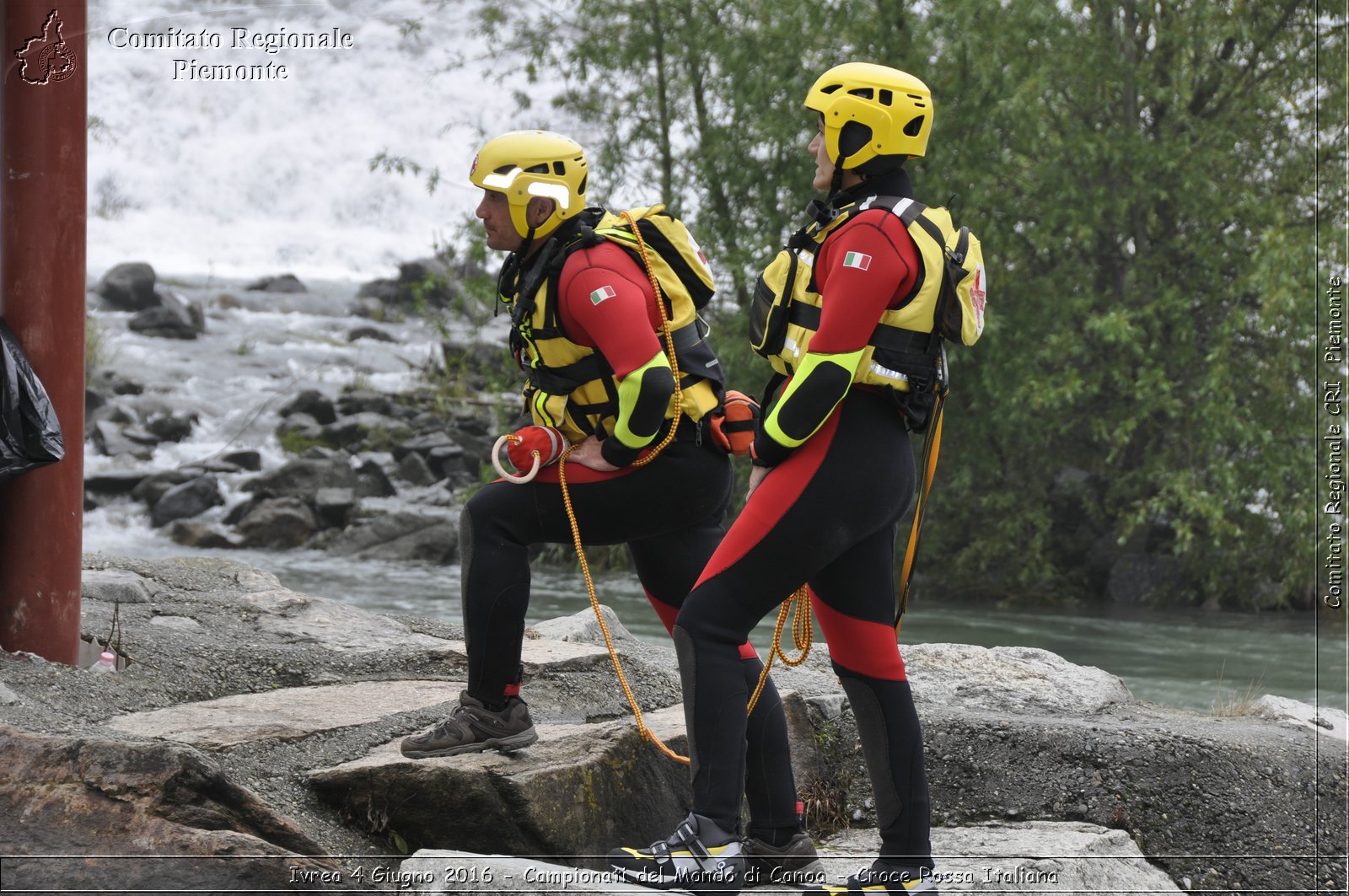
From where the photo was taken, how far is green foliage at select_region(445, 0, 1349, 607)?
44.5 ft

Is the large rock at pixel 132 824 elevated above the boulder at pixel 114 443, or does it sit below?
below

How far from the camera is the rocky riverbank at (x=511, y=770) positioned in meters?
3.12

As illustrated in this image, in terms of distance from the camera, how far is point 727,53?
1459cm

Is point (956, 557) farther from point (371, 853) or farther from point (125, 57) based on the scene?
point (125, 57)

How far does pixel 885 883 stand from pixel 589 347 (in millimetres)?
1579

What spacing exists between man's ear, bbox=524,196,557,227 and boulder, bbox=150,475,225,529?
566 inches

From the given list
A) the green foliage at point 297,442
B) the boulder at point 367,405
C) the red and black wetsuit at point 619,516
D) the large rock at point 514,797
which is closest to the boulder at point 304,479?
the green foliage at point 297,442

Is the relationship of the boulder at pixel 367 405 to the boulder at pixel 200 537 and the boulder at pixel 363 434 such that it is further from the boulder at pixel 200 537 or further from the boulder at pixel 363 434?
the boulder at pixel 200 537

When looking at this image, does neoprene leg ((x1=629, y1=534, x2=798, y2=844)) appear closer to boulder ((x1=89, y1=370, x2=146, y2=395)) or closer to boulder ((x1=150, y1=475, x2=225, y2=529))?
boulder ((x1=150, y1=475, x2=225, y2=529))

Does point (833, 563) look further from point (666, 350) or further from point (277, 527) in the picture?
point (277, 527)

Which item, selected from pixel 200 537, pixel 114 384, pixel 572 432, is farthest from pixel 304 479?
pixel 572 432

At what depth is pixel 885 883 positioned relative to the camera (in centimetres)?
328

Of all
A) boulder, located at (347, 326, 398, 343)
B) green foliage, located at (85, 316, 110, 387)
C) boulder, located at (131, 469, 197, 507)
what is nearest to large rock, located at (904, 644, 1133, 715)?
boulder, located at (131, 469, 197, 507)

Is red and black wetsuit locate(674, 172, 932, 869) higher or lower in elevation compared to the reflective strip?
lower
